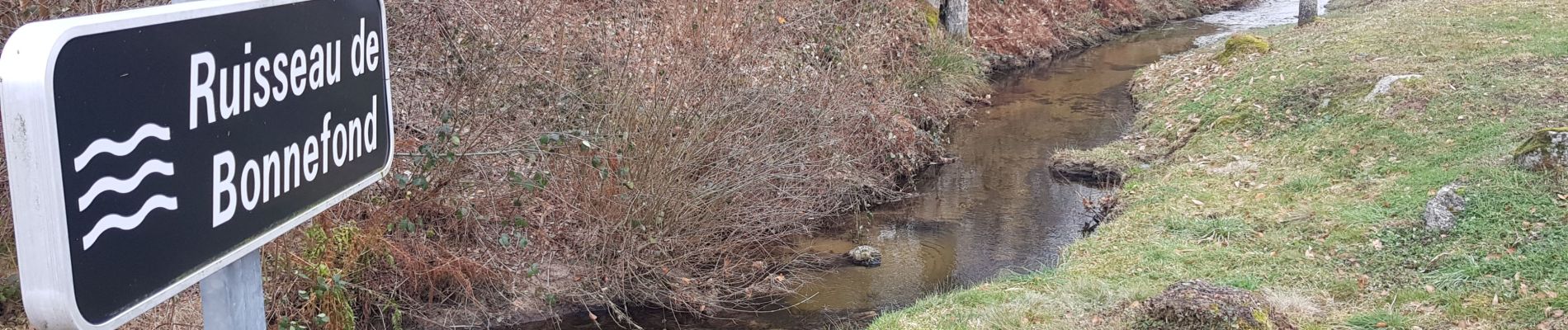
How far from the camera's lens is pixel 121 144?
133 centimetres

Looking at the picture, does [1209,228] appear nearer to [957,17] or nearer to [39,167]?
[39,167]

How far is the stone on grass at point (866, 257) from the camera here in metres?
8.65

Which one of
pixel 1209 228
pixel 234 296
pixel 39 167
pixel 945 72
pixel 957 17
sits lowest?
pixel 945 72

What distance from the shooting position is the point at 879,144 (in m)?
10.9

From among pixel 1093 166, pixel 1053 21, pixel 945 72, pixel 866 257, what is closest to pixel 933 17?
pixel 945 72

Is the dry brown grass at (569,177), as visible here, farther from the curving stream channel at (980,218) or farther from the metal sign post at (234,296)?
the metal sign post at (234,296)

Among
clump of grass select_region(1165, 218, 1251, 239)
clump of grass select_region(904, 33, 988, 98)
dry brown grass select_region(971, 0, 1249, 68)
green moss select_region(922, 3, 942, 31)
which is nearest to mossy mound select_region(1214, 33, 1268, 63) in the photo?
clump of grass select_region(904, 33, 988, 98)

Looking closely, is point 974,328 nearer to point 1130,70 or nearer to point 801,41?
point 801,41

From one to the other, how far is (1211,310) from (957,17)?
1199 centimetres

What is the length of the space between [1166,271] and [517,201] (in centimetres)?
403

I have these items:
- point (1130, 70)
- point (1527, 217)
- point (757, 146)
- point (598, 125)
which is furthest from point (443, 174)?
point (1130, 70)

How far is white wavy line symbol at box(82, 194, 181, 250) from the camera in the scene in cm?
129

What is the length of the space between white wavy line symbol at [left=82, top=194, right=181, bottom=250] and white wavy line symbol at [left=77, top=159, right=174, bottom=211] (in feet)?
0.10

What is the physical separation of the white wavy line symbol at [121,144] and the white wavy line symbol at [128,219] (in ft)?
0.24
